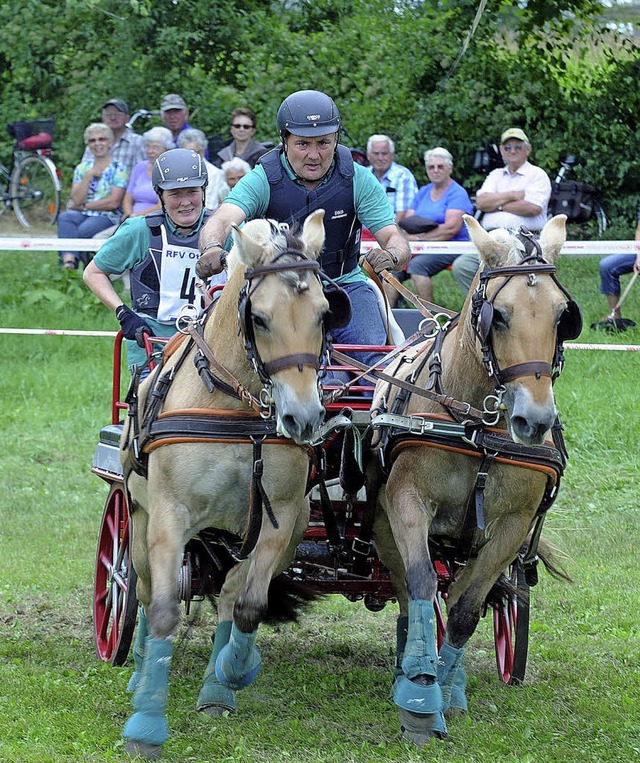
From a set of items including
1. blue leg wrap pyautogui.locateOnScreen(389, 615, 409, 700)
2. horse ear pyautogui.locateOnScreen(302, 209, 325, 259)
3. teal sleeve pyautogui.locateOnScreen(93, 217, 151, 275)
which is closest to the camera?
horse ear pyautogui.locateOnScreen(302, 209, 325, 259)

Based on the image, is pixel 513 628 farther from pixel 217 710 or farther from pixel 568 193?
pixel 568 193

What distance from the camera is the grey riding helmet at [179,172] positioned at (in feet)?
18.9

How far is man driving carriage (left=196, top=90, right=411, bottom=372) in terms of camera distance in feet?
17.8

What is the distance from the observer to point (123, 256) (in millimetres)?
5965

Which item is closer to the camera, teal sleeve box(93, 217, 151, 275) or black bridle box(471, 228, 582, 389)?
black bridle box(471, 228, 582, 389)

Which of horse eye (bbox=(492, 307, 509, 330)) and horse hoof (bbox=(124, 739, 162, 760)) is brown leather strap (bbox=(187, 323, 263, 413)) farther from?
horse hoof (bbox=(124, 739, 162, 760))

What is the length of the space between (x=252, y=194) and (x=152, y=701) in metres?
2.20

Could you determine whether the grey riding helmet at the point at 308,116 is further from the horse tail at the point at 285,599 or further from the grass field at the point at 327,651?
the grass field at the point at 327,651

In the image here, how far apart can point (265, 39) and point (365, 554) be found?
42.1 ft

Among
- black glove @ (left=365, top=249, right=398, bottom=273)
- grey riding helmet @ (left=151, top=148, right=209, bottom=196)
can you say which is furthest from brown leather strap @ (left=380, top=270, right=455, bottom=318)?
grey riding helmet @ (left=151, top=148, right=209, bottom=196)

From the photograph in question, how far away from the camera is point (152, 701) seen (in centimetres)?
450

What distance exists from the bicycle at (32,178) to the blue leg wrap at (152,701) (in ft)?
44.7

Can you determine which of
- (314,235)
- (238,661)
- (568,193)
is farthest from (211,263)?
(568,193)

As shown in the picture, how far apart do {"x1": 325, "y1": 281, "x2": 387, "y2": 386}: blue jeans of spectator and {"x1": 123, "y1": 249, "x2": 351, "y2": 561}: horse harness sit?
3.62 feet
